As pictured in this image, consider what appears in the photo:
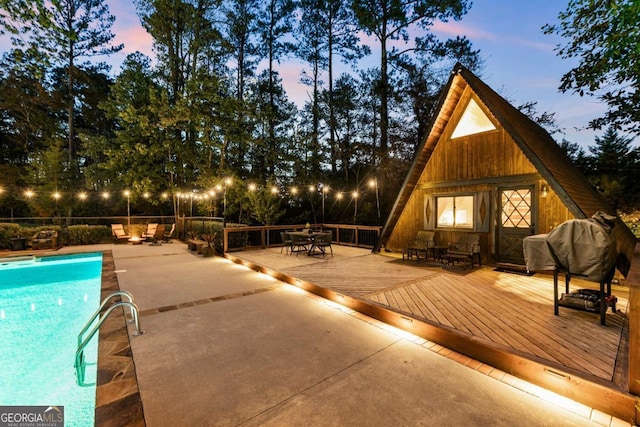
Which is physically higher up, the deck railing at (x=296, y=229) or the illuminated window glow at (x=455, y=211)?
the illuminated window glow at (x=455, y=211)

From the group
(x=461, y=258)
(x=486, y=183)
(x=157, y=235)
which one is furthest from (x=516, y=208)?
(x=157, y=235)

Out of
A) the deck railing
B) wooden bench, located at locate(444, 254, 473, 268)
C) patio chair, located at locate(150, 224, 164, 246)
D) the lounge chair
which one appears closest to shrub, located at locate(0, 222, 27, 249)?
the lounge chair

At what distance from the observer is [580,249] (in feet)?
10.6

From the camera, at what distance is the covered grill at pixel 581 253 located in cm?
311

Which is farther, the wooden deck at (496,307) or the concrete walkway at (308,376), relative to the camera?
the wooden deck at (496,307)

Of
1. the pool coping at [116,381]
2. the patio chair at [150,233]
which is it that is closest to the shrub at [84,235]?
the patio chair at [150,233]

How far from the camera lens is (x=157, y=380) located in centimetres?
251

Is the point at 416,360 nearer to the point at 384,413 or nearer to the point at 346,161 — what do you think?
the point at 384,413

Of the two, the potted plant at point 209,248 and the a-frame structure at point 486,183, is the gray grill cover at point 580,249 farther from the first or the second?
the potted plant at point 209,248

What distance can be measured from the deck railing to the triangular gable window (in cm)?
385

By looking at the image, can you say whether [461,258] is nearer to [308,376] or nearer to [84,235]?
[308,376]

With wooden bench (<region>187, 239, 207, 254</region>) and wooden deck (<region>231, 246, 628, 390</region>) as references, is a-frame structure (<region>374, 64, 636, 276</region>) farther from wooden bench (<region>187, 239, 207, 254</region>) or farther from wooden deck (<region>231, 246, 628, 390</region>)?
wooden bench (<region>187, 239, 207, 254</region>)

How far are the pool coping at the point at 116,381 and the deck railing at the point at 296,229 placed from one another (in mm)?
5803

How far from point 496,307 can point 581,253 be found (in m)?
1.27
